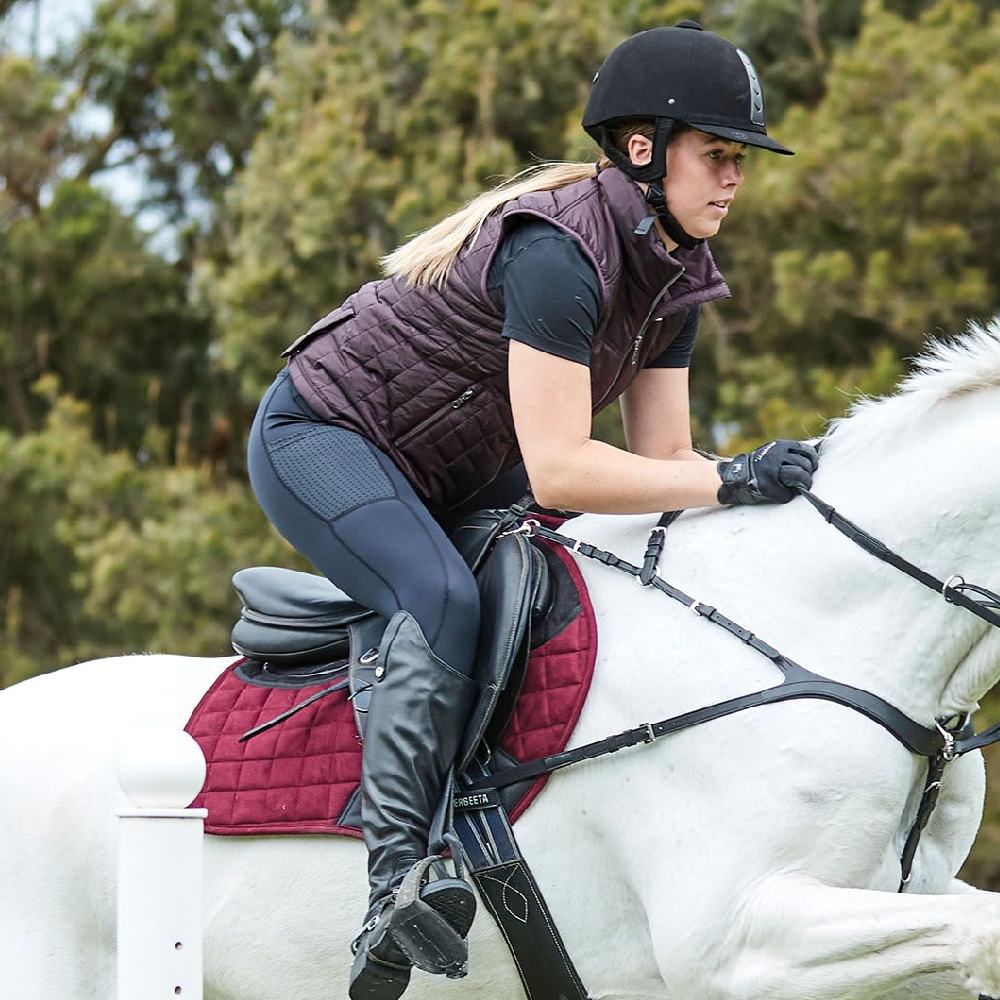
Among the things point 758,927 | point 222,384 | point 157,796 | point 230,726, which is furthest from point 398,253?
point 222,384

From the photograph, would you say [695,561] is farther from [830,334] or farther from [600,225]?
[830,334]

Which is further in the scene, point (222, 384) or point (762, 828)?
point (222, 384)

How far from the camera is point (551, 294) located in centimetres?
371

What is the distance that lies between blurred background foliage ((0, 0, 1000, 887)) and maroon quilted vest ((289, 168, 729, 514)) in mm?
5636

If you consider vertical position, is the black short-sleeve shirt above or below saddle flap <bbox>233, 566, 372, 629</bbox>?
above

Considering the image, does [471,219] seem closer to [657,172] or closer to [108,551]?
[657,172]

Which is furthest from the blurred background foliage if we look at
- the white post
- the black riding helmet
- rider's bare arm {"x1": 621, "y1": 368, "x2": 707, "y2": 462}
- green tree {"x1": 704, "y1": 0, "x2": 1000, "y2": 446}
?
the white post

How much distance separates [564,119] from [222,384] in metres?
5.80

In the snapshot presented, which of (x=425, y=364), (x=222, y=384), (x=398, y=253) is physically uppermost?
(x=398, y=253)

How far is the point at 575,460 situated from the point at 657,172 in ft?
2.34

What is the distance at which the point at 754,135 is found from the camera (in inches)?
151

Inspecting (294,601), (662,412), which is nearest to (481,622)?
(294,601)

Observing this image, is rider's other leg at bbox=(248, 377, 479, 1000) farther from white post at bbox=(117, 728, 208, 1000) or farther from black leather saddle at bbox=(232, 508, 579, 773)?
white post at bbox=(117, 728, 208, 1000)

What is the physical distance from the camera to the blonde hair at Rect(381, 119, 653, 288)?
401 cm
